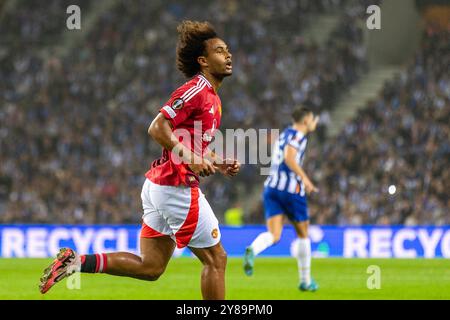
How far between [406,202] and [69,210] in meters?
7.89

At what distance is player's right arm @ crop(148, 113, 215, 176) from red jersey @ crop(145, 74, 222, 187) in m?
0.08

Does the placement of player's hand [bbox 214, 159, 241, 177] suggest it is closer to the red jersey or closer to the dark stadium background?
the red jersey

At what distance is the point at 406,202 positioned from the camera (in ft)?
74.5

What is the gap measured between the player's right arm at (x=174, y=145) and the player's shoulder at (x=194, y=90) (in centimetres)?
22

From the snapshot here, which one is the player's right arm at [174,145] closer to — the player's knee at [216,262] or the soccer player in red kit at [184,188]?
the soccer player in red kit at [184,188]

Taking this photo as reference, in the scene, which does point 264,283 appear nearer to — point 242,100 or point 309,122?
point 309,122

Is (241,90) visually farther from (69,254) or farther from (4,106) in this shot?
(69,254)

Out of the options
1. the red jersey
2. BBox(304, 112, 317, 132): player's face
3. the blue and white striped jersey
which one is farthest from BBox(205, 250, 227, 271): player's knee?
BBox(304, 112, 317, 132): player's face

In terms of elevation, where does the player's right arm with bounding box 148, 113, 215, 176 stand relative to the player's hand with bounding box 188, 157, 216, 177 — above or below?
above

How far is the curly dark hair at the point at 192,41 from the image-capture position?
8109 mm

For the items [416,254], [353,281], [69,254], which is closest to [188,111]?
[69,254]

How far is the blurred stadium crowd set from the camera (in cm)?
2359

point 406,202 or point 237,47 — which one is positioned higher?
point 237,47

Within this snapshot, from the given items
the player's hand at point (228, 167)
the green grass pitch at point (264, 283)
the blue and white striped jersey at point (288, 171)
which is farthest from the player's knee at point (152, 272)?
the blue and white striped jersey at point (288, 171)
